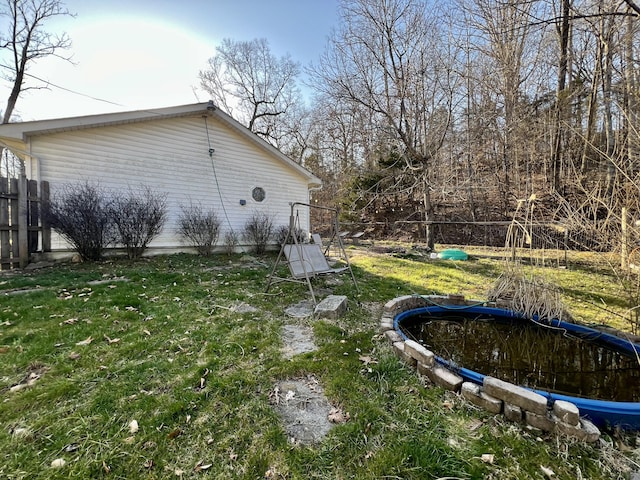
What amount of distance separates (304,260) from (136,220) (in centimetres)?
498

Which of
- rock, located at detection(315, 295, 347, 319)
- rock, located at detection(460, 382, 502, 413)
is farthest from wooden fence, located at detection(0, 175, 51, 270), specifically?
rock, located at detection(460, 382, 502, 413)

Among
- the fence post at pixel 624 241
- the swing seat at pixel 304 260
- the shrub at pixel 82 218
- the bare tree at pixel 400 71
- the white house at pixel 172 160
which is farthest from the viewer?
the bare tree at pixel 400 71

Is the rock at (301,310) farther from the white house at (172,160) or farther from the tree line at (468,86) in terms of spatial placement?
the white house at (172,160)

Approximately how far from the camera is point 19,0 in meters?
12.4

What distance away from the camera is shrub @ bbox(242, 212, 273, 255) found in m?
9.18

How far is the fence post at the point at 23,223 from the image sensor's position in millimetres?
5809

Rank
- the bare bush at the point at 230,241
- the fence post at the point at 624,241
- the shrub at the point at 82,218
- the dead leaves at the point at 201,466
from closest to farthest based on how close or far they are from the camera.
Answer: the dead leaves at the point at 201,466 → the fence post at the point at 624,241 → the shrub at the point at 82,218 → the bare bush at the point at 230,241

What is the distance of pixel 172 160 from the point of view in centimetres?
820

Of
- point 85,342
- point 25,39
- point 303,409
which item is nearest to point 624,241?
point 303,409

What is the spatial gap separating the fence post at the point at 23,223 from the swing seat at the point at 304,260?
5.85 m

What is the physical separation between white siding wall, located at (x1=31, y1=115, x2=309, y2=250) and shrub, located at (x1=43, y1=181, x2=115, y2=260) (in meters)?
0.56

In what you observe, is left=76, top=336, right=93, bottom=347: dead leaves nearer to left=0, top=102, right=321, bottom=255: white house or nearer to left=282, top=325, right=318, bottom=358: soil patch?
left=282, top=325, right=318, bottom=358: soil patch

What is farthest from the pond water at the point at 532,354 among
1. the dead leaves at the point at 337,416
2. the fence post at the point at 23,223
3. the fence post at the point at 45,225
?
the fence post at the point at 45,225

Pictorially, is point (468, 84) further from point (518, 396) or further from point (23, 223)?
point (23, 223)
